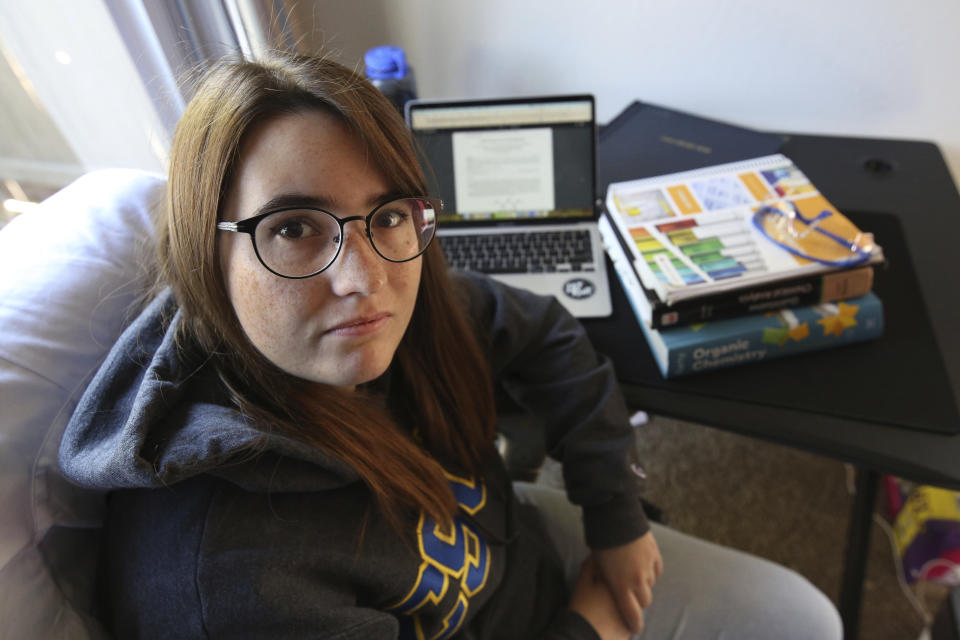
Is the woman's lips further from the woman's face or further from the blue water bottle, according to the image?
the blue water bottle

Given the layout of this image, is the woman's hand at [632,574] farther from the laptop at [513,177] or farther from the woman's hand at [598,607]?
the laptop at [513,177]

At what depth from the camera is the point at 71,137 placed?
3.05ft

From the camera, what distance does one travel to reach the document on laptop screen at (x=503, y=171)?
3.57ft

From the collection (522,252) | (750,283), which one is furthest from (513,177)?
(750,283)

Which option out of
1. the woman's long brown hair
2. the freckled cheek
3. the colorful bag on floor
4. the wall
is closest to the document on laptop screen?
the wall

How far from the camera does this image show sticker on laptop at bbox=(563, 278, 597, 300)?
3.25 ft

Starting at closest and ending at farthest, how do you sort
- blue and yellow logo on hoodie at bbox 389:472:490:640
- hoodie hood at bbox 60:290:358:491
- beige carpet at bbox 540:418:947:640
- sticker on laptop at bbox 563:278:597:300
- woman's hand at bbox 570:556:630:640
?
hoodie hood at bbox 60:290:358:491, blue and yellow logo on hoodie at bbox 389:472:490:640, woman's hand at bbox 570:556:630:640, sticker on laptop at bbox 563:278:597:300, beige carpet at bbox 540:418:947:640

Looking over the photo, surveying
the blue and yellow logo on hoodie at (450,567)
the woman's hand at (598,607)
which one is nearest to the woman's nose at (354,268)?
the blue and yellow logo on hoodie at (450,567)

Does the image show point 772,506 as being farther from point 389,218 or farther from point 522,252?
point 389,218

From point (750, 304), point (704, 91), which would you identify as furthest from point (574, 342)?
point (704, 91)

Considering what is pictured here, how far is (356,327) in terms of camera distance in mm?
548

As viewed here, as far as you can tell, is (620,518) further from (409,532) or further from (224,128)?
(224,128)

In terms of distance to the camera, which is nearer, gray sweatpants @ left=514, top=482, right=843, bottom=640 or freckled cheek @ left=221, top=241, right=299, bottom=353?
freckled cheek @ left=221, top=241, right=299, bottom=353

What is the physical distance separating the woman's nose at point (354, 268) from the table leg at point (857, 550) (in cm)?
96
